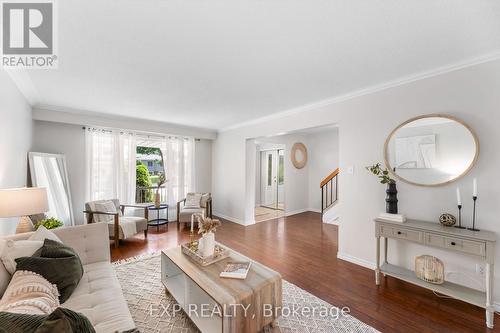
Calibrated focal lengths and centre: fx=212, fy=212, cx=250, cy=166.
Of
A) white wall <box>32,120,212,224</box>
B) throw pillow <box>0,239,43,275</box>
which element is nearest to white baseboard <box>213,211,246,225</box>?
white wall <box>32,120,212,224</box>

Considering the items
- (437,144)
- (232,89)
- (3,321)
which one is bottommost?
(3,321)

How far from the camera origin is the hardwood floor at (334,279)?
1897mm

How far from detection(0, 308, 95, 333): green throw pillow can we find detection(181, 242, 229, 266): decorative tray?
3.82 ft

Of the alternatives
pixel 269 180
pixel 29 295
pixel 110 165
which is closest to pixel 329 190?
pixel 269 180

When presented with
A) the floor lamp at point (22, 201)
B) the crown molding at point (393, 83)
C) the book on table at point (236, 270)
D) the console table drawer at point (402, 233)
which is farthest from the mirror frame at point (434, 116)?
the floor lamp at point (22, 201)

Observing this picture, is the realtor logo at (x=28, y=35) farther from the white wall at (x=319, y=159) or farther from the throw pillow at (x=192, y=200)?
the white wall at (x=319, y=159)

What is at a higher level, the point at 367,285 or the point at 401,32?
the point at 401,32

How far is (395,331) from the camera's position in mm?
1771

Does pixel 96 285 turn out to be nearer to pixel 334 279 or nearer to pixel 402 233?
pixel 334 279

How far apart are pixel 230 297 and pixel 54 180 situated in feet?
13.0

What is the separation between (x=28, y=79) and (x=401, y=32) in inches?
156

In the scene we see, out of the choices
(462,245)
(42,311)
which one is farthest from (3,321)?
(462,245)

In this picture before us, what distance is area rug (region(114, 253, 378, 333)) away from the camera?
5.92 ft

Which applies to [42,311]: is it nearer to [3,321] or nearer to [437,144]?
[3,321]
